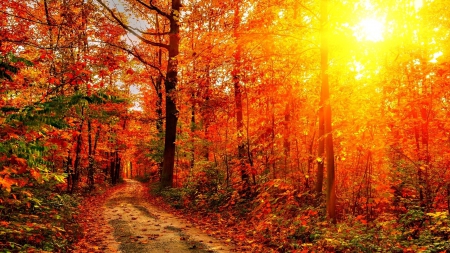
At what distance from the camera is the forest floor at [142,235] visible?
26.1 feet

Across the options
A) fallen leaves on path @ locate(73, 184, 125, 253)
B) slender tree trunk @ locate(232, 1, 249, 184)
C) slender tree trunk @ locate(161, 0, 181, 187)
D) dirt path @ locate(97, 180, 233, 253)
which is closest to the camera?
fallen leaves on path @ locate(73, 184, 125, 253)

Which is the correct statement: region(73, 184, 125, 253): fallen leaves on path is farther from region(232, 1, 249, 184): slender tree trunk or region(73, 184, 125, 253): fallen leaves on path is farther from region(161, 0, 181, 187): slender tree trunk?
region(161, 0, 181, 187): slender tree trunk

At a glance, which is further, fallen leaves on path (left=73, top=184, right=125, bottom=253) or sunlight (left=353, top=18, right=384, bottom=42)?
sunlight (left=353, top=18, right=384, bottom=42)

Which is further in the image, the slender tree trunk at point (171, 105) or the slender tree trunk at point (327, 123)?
the slender tree trunk at point (171, 105)

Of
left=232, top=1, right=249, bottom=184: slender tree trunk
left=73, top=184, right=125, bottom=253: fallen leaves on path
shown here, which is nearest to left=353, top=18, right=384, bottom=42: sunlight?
left=232, top=1, right=249, bottom=184: slender tree trunk

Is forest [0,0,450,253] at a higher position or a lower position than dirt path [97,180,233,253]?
higher

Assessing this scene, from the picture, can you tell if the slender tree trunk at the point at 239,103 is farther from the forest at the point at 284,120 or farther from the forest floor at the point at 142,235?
the forest floor at the point at 142,235

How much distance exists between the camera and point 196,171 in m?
17.3

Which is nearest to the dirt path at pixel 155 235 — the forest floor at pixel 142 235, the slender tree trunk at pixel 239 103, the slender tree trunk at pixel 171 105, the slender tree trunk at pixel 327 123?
the forest floor at pixel 142 235

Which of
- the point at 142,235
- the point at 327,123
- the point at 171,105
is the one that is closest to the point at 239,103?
the point at 327,123

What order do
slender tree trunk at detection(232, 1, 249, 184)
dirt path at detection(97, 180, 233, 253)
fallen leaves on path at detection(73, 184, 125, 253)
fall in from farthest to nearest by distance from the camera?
slender tree trunk at detection(232, 1, 249, 184) < dirt path at detection(97, 180, 233, 253) < fallen leaves on path at detection(73, 184, 125, 253)

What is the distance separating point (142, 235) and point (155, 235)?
0.39m

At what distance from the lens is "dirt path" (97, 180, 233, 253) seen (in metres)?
7.93

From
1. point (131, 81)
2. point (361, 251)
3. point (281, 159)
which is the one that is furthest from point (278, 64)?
point (131, 81)
